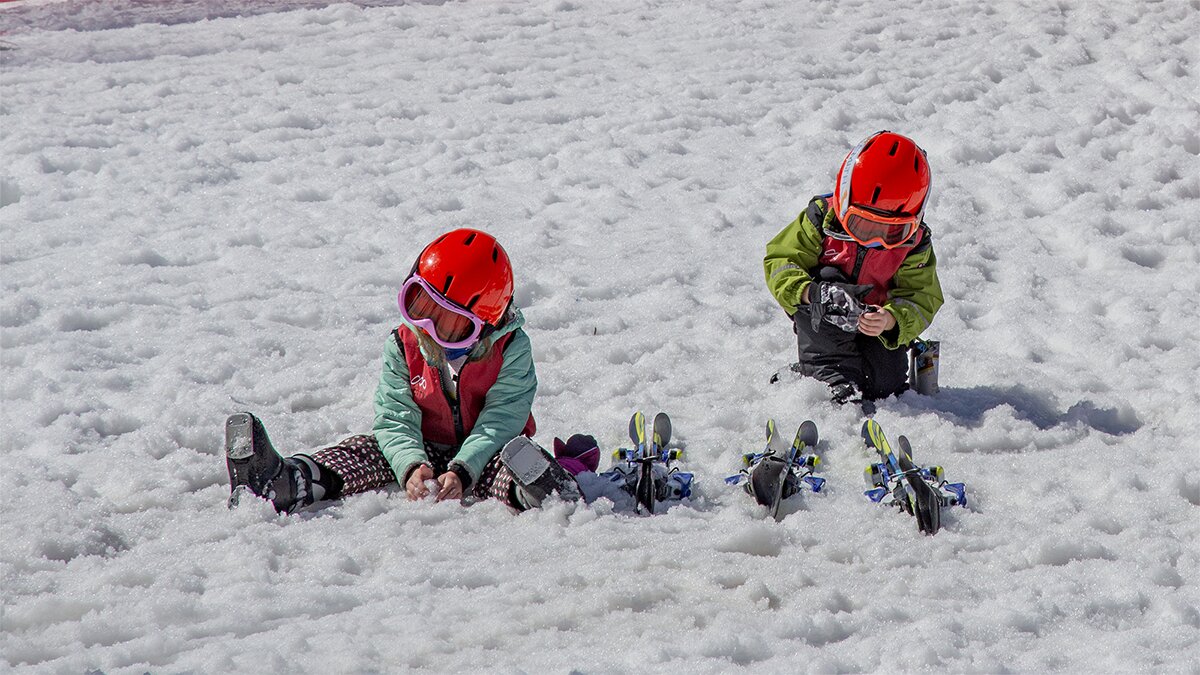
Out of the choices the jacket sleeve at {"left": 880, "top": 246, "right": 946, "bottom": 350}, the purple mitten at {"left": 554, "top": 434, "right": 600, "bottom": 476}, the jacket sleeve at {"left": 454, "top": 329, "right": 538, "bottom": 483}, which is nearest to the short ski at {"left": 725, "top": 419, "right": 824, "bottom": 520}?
the purple mitten at {"left": 554, "top": 434, "right": 600, "bottom": 476}

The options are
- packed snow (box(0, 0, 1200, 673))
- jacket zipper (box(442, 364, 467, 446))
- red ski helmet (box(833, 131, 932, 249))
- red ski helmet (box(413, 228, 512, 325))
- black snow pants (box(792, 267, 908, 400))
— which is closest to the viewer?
packed snow (box(0, 0, 1200, 673))

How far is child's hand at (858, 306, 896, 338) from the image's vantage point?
6.14 meters

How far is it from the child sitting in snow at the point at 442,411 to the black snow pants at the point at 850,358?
→ 1.75m

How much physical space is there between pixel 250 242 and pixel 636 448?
3.90 m

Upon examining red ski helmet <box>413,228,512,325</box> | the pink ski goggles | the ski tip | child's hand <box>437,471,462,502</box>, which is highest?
red ski helmet <box>413,228,512,325</box>

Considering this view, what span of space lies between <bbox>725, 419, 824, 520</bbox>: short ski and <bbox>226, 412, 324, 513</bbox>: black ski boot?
190cm

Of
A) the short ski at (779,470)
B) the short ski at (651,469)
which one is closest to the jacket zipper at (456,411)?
the short ski at (651,469)

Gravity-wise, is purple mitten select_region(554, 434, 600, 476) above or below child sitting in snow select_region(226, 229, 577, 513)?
below

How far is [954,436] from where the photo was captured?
5.91 m

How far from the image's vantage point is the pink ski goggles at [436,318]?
17.0 ft

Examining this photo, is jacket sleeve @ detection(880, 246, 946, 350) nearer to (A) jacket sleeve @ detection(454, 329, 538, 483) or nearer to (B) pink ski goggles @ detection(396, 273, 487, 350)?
(A) jacket sleeve @ detection(454, 329, 538, 483)

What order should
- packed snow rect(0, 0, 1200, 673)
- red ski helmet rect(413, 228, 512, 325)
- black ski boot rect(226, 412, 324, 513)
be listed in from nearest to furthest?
packed snow rect(0, 0, 1200, 673) < black ski boot rect(226, 412, 324, 513) < red ski helmet rect(413, 228, 512, 325)

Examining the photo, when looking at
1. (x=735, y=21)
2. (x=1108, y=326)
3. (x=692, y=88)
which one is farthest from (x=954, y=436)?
(x=735, y=21)

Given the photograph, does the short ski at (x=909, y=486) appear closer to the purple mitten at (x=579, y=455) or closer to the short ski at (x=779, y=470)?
the short ski at (x=779, y=470)
